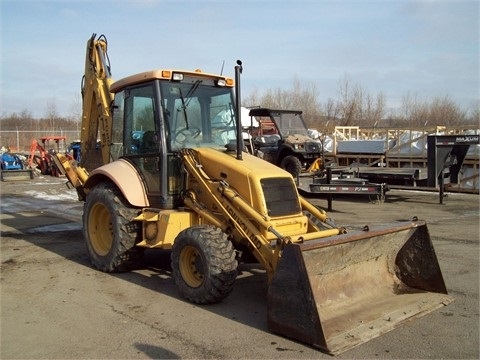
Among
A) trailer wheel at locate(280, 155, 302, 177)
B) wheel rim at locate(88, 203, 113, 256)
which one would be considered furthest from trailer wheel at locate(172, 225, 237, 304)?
trailer wheel at locate(280, 155, 302, 177)

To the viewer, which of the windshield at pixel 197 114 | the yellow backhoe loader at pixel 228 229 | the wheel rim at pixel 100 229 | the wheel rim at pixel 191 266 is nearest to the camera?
the yellow backhoe loader at pixel 228 229

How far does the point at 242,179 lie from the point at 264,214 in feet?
1.59

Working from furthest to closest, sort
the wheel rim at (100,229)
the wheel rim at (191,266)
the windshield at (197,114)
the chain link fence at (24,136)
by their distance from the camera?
the chain link fence at (24,136), the wheel rim at (100,229), the windshield at (197,114), the wheel rim at (191,266)

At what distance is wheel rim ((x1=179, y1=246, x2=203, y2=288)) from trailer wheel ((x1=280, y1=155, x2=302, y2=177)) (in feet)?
35.0

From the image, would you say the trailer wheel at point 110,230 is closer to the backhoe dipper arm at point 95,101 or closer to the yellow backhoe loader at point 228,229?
the yellow backhoe loader at point 228,229

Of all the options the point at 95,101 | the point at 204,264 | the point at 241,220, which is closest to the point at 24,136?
the point at 95,101

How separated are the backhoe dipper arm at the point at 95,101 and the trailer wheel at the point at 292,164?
8.22m

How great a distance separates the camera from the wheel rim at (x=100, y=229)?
7.21 metres

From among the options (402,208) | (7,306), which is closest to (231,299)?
(7,306)

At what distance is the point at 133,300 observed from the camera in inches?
227

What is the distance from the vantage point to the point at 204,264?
17.2ft

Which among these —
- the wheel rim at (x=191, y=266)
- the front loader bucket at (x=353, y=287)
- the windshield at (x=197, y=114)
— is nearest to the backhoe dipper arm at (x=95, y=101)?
the windshield at (x=197, y=114)

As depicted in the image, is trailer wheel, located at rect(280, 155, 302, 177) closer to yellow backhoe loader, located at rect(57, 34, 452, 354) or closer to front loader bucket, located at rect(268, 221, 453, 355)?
yellow backhoe loader, located at rect(57, 34, 452, 354)

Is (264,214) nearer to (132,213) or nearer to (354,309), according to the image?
(354,309)
